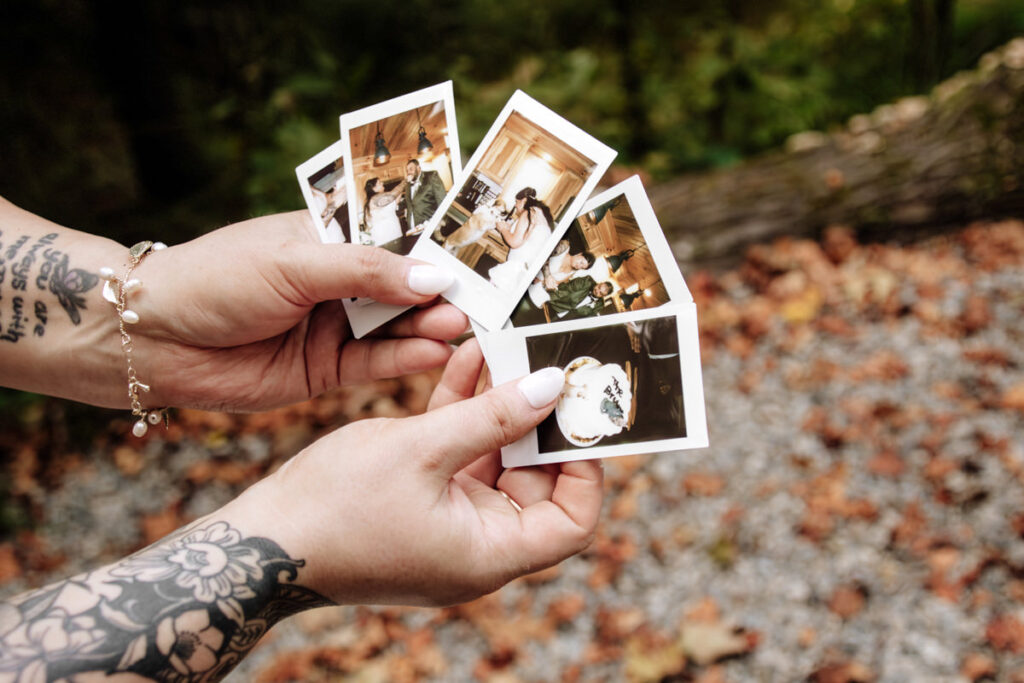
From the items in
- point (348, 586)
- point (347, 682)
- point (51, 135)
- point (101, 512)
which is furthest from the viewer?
point (51, 135)

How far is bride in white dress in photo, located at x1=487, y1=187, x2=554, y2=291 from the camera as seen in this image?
1686 millimetres

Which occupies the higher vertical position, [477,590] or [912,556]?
[477,590]

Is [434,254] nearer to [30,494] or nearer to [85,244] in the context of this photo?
[85,244]

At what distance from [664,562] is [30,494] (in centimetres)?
295

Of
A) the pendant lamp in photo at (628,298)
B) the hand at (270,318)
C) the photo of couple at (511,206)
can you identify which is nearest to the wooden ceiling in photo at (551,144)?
the photo of couple at (511,206)

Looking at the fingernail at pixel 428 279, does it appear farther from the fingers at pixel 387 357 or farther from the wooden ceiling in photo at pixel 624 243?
the wooden ceiling in photo at pixel 624 243

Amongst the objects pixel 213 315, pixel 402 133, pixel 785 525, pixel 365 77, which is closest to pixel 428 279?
pixel 402 133

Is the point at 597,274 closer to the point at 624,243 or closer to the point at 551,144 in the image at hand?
the point at 624,243

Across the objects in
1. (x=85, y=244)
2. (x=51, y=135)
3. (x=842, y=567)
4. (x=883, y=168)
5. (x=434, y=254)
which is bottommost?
(x=842, y=567)

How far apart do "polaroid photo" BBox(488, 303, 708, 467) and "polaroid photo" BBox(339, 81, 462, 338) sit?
45cm

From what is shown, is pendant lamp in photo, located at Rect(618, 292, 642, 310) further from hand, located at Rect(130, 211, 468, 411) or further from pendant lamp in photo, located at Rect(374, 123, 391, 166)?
pendant lamp in photo, located at Rect(374, 123, 391, 166)

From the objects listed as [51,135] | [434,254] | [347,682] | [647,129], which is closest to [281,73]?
[51,135]

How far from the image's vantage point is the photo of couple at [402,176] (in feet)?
5.80

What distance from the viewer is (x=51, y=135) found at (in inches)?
131
